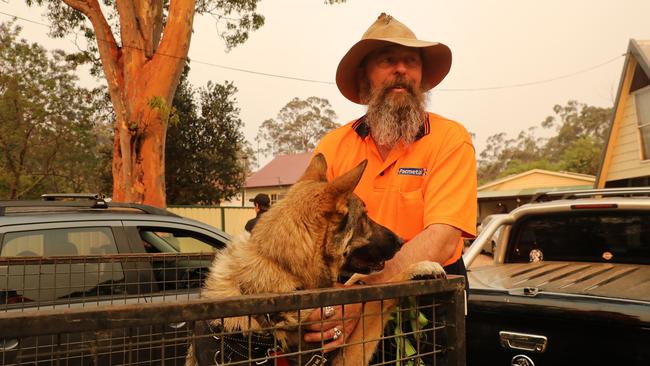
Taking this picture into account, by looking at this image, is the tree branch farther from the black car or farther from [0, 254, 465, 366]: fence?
[0, 254, 465, 366]: fence

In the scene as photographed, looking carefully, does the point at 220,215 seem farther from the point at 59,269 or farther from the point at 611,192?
the point at 611,192

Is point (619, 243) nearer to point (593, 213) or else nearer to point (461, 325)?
point (593, 213)

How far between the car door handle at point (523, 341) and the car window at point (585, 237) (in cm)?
178

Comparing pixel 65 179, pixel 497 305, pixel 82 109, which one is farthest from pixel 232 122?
pixel 497 305

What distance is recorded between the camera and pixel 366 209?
2578 mm

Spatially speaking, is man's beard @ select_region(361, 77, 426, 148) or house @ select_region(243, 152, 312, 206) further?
house @ select_region(243, 152, 312, 206)

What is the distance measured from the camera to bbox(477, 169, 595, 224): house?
3532cm

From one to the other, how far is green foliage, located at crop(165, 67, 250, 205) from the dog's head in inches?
864

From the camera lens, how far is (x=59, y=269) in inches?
148

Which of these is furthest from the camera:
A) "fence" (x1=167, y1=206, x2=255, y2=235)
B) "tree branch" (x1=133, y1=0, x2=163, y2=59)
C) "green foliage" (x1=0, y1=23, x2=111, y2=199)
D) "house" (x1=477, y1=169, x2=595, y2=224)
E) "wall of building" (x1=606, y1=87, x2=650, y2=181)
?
"house" (x1=477, y1=169, x2=595, y2=224)

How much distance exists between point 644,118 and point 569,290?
16563 mm

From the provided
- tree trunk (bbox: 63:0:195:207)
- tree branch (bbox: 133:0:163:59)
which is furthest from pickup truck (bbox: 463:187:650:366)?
tree branch (bbox: 133:0:163:59)

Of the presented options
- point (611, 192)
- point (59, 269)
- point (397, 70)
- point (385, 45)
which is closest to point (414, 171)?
point (397, 70)

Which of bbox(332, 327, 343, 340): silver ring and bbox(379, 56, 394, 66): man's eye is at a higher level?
bbox(379, 56, 394, 66): man's eye
